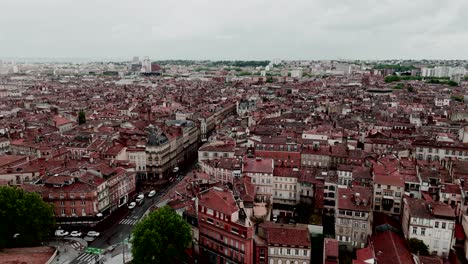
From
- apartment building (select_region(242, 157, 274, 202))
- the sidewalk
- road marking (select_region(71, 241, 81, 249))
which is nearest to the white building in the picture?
apartment building (select_region(242, 157, 274, 202))

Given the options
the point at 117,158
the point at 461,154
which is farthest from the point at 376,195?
the point at 117,158

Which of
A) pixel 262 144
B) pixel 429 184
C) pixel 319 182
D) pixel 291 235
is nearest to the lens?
pixel 291 235

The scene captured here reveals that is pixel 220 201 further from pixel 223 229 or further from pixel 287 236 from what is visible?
pixel 287 236

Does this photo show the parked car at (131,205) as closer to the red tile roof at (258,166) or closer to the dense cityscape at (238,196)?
the dense cityscape at (238,196)

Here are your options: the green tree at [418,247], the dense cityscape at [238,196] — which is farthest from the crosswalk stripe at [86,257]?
the green tree at [418,247]

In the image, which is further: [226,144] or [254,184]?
[226,144]

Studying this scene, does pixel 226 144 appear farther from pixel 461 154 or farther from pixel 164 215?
pixel 461 154
